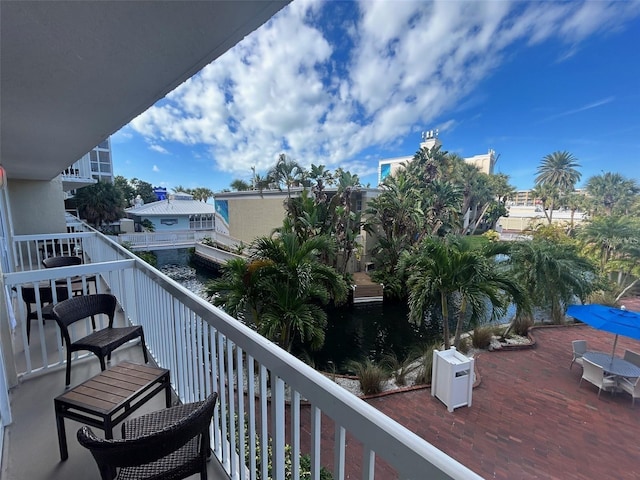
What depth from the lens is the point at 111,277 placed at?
459cm

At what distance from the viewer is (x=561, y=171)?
1355 inches

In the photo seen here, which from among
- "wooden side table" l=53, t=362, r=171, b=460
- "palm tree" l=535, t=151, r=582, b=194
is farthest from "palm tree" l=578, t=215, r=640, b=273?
"palm tree" l=535, t=151, r=582, b=194

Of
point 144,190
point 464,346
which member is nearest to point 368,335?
→ point 464,346

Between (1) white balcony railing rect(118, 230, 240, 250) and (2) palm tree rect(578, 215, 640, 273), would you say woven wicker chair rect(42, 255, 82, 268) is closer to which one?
(1) white balcony railing rect(118, 230, 240, 250)

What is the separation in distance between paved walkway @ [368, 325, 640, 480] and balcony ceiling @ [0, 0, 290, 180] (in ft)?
17.8

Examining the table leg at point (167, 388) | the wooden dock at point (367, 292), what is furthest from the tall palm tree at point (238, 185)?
the table leg at point (167, 388)

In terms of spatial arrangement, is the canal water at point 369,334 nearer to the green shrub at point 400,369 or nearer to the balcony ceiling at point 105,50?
the green shrub at point 400,369

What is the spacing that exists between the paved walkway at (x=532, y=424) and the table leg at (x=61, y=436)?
4.59 meters

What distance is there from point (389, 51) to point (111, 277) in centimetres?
1577

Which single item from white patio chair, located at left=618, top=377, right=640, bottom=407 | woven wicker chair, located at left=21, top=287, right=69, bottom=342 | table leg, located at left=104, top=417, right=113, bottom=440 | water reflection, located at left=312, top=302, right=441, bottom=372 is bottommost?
water reflection, located at left=312, top=302, right=441, bottom=372

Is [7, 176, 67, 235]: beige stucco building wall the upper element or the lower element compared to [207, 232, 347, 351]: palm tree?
upper

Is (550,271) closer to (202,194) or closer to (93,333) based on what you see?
(93,333)

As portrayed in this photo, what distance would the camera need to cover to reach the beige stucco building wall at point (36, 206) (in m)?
7.73

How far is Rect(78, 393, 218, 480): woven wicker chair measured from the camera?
1071 mm
